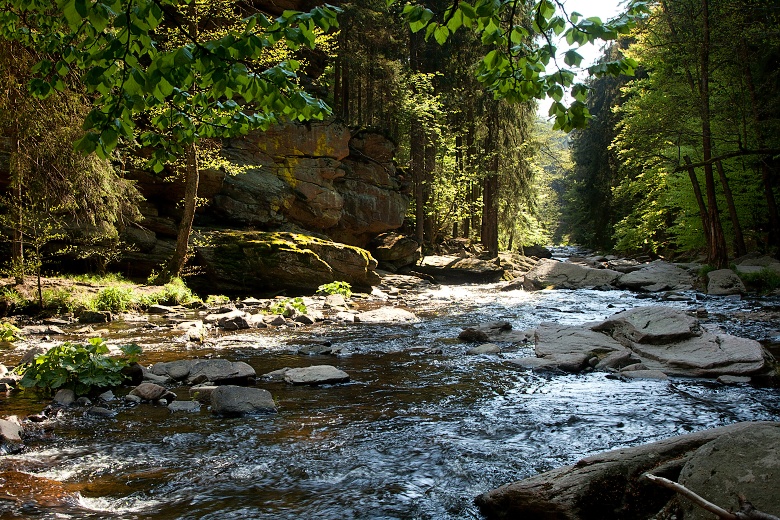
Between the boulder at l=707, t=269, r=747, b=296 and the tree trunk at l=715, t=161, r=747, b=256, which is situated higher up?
the tree trunk at l=715, t=161, r=747, b=256

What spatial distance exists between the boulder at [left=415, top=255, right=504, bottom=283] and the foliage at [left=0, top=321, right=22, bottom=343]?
61.7ft

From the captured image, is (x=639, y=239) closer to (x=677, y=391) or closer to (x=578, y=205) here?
(x=578, y=205)

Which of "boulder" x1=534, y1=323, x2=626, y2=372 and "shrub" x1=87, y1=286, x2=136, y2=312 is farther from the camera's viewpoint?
"shrub" x1=87, y1=286, x2=136, y2=312

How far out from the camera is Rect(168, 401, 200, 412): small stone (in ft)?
20.1

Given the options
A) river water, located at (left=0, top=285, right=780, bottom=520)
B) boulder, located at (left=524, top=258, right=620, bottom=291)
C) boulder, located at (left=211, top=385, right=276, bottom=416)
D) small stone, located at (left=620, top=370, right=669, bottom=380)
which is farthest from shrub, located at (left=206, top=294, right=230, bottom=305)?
boulder, located at (left=524, top=258, right=620, bottom=291)

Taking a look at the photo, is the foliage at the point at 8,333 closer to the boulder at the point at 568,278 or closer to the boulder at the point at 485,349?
the boulder at the point at 485,349

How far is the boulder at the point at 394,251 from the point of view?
2722 cm

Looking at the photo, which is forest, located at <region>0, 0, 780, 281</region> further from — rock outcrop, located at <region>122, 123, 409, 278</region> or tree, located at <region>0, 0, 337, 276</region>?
rock outcrop, located at <region>122, 123, 409, 278</region>

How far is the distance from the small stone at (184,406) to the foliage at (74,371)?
106 centimetres

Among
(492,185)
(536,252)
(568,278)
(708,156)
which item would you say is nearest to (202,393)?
(568,278)

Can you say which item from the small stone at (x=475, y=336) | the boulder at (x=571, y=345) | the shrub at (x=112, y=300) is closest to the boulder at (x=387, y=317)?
the small stone at (x=475, y=336)

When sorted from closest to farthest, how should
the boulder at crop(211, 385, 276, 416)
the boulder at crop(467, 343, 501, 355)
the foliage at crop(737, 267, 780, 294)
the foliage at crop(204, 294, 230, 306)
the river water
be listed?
the river water → the boulder at crop(211, 385, 276, 416) → the boulder at crop(467, 343, 501, 355) → the foliage at crop(204, 294, 230, 306) → the foliage at crop(737, 267, 780, 294)

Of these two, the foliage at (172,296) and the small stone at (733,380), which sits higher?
the foliage at (172,296)

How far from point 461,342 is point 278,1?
70.8ft
